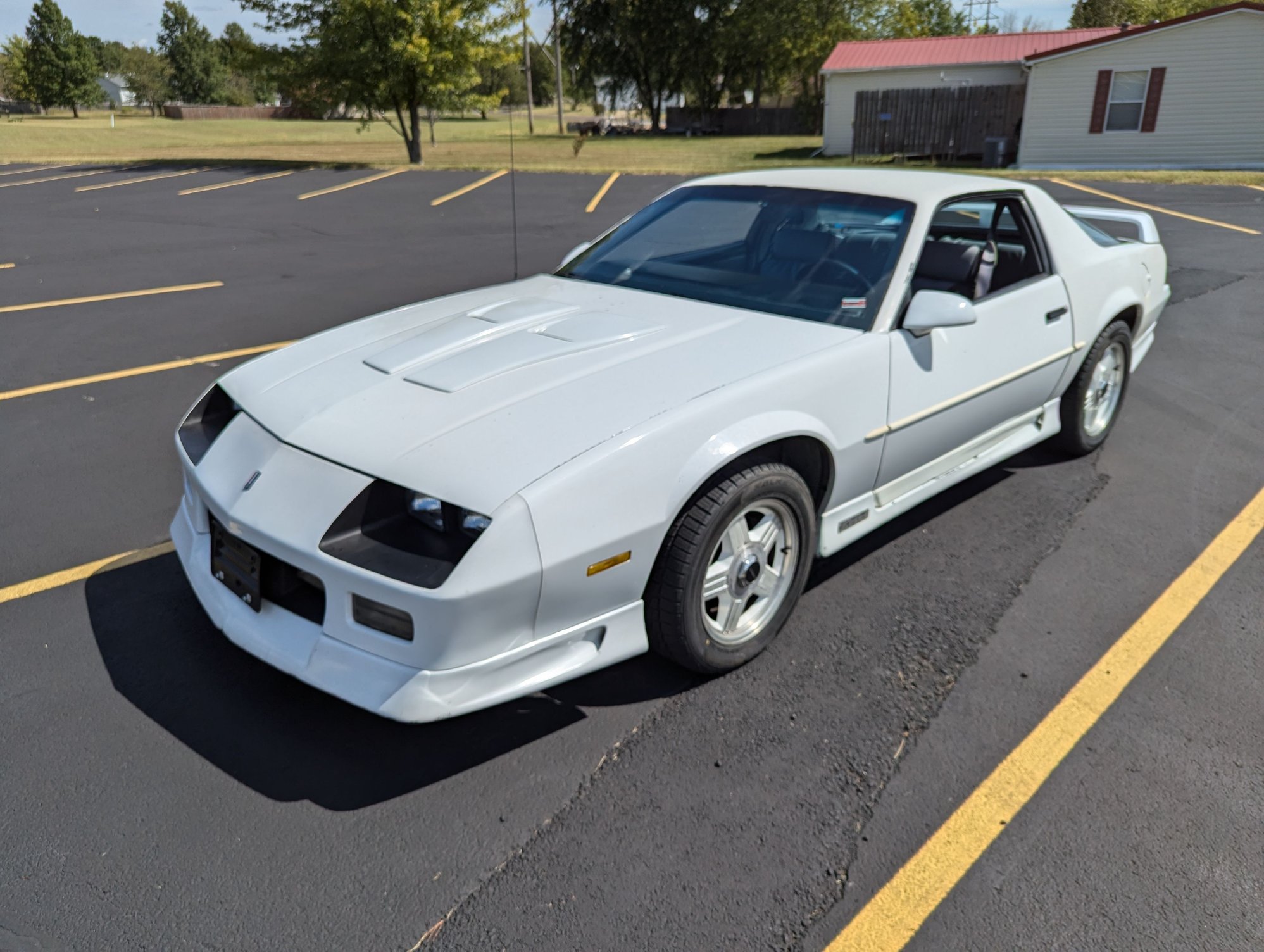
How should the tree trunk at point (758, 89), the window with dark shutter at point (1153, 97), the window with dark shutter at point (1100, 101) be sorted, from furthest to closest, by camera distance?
the tree trunk at point (758, 89), the window with dark shutter at point (1100, 101), the window with dark shutter at point (1153, 97)

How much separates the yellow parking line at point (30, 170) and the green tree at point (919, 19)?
39.2 meters

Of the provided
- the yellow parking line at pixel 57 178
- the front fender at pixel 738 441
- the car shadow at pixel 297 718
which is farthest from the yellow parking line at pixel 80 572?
the yellow parking line at pixel 57 178

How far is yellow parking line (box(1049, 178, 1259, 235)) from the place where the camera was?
41.5 ft

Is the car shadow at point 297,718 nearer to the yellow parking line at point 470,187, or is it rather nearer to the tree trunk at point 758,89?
the yellow parking line at point 470,187

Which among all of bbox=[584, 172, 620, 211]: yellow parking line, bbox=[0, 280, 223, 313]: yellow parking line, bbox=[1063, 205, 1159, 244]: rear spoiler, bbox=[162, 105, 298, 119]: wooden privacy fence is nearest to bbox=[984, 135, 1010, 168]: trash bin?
bbox=[584, 172, 620, 211]: yellow parking line

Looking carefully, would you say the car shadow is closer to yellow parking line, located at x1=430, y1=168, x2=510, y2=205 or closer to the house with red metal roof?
yellow parking line, located at x1=430, y1=168, x2=510, y2=205

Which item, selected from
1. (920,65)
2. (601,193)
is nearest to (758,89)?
(920,65)

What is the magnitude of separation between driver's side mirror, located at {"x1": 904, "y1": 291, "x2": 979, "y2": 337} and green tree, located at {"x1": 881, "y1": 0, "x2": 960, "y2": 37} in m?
50.0

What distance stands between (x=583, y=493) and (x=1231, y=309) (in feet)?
26.3

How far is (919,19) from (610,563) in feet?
176

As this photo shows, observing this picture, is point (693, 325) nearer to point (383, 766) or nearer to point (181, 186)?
point (383, 766)

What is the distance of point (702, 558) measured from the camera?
281 centimetres

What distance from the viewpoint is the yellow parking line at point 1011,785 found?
88.1 inches

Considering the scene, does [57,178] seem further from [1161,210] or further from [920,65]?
[920,65]
